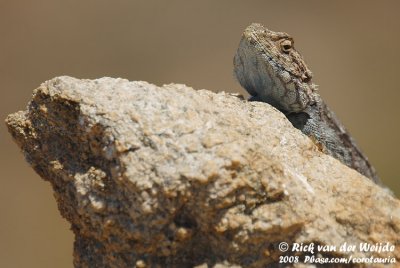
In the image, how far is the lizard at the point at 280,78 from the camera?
325 centimetres

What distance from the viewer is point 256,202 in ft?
6.88

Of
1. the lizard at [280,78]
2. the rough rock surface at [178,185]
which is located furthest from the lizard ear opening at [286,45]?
the rough rock surface at [178,185]

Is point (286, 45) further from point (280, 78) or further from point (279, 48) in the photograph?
point (280, 78)

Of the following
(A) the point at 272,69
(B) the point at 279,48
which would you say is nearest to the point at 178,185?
(A) the point at 272,69

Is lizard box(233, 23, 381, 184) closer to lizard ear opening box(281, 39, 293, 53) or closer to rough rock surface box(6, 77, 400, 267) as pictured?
lizard ear opening box(281, 39, 293, 53)

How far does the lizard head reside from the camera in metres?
3.25

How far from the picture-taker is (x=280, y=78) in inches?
128

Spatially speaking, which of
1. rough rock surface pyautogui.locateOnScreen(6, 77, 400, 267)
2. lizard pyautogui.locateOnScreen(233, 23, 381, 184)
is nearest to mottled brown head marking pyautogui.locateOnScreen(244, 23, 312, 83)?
lizard pyautogui.locateOnScreen(233, 23, 381, 184)

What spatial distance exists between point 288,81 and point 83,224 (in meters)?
1.63

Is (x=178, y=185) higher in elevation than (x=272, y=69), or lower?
lower

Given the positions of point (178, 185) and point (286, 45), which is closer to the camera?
point (178, 185)

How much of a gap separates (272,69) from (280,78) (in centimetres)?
8

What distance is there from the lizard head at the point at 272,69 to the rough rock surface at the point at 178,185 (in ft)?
2.98

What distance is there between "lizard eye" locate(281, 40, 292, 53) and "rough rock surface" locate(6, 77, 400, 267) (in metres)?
1.05
